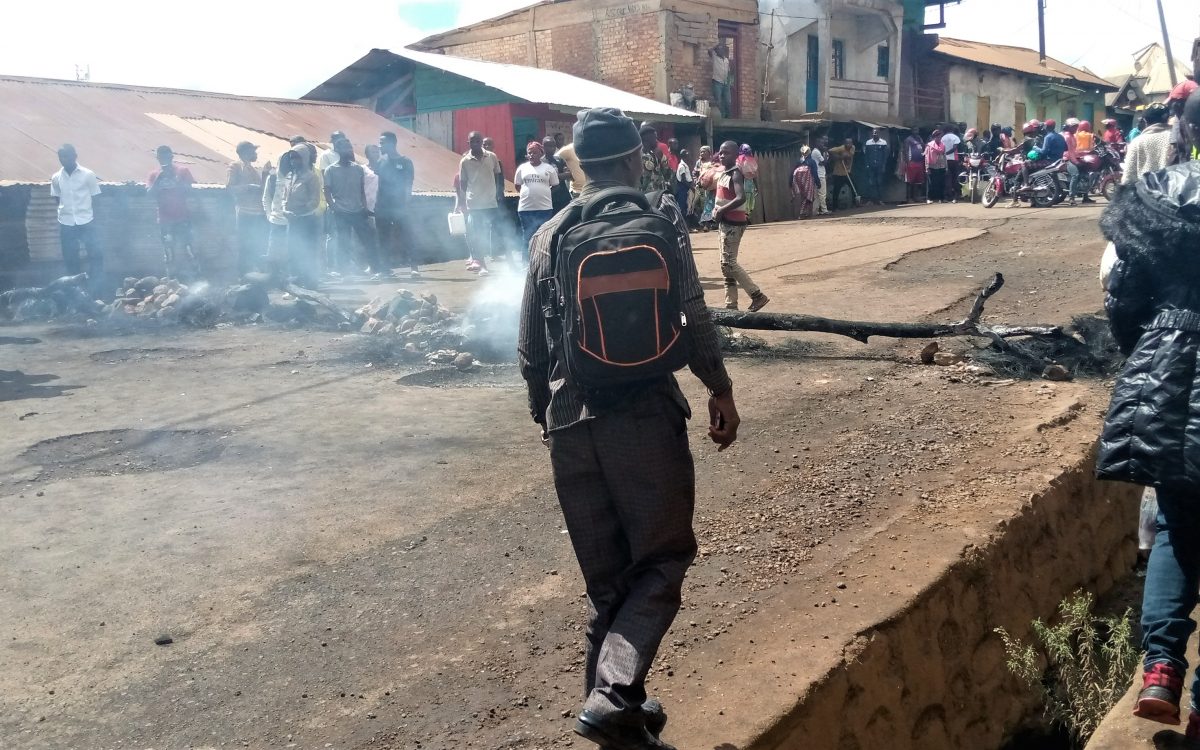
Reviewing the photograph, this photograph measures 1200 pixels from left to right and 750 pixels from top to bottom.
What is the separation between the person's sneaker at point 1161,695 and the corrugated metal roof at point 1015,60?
3308 cm

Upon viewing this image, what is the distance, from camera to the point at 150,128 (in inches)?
582

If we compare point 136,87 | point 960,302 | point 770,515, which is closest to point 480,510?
point 770,515

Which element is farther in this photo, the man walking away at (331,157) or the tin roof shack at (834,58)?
the tin roof shack at (834,58)

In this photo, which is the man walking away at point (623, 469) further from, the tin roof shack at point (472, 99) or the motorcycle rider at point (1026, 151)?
the motorcycle rider at point (1026, 151)

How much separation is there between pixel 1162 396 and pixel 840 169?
22.6 metres

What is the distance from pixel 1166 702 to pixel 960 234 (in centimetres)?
1253

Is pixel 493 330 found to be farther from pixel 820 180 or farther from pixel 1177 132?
pixel 820 180

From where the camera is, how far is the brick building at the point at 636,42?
2317 cm

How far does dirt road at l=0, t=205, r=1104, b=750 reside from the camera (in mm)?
3145

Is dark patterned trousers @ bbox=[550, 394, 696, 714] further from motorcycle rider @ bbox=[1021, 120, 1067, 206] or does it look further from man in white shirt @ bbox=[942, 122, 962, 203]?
man in white shirt @ bbox=[942, 122, 962, 203]

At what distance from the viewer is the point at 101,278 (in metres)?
12.1

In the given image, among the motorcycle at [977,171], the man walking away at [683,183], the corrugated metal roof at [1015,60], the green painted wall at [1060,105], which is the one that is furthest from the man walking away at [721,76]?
the green painted wall at [1060,105]

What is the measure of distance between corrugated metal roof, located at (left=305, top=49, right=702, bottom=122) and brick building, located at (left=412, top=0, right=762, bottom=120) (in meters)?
1.40

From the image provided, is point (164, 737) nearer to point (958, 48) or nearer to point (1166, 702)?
point (1166, 702)
